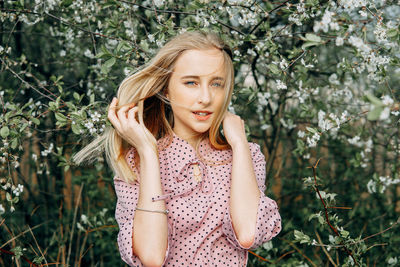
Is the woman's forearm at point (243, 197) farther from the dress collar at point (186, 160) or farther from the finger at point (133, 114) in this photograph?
the finger at point (133, 114)

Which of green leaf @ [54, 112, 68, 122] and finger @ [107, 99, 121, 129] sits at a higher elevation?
finger @ [107, 99, 121, 129]

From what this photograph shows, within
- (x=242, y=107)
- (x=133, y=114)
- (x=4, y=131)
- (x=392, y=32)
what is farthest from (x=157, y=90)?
(x=242, y=107)

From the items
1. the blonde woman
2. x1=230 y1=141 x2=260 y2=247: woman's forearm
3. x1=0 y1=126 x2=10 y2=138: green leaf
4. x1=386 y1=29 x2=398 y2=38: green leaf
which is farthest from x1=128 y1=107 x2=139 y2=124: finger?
x1=386 y1=29 x2=398 y2=38: green leaf

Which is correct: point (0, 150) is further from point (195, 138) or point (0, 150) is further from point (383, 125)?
point (383, 125)

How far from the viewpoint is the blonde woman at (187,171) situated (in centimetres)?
182

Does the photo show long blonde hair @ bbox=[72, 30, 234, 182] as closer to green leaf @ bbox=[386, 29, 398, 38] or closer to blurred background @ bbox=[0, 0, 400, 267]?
blurred background @ bbox=[0, 0, 400, 267]

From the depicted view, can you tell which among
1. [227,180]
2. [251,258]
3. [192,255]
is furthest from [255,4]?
[251,258]

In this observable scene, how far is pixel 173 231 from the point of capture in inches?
74.5

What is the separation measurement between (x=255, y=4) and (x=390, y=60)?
2.28 feet

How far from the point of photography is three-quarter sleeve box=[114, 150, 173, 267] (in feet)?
5.94

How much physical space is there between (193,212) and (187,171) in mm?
187

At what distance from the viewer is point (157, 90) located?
2.03 m

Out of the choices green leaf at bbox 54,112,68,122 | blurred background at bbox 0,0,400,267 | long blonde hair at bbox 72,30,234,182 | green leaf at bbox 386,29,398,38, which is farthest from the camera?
blurred background at bbox 0,0,400,267

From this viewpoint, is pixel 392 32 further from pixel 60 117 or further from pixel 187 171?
pixel 60 117
